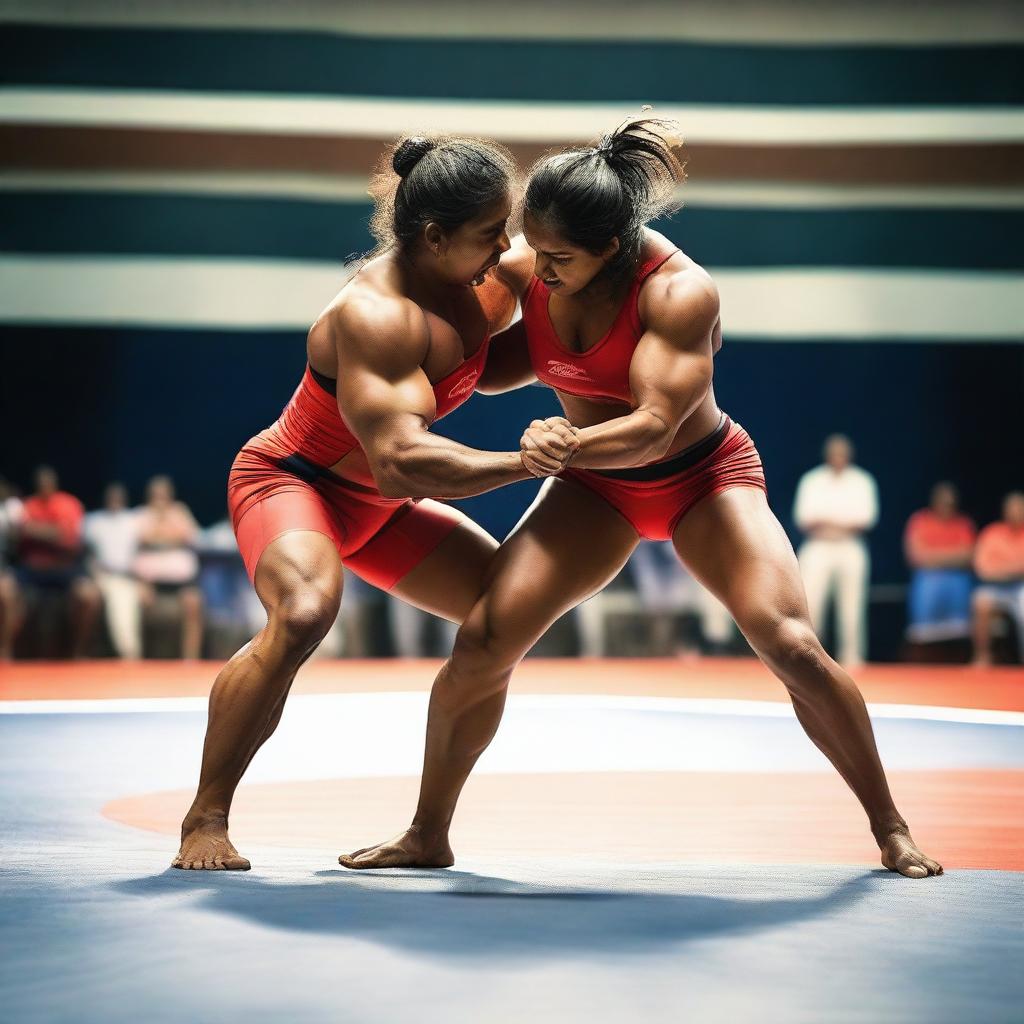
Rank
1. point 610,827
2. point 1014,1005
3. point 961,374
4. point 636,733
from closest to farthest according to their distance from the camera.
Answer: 1. point 1014,1005
2. point 610,827
3. point 636,733
4. point 961,374

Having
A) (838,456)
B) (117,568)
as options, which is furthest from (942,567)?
(117,568)

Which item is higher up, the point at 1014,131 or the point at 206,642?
the point at 1014,131

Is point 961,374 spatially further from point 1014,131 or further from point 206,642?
point 206,642

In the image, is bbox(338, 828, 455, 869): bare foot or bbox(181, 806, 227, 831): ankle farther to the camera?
bbox(338, 828, 455, 869): bare foot

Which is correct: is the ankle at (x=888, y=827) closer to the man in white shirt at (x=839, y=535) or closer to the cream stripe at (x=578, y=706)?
the cream stripe at (x=578, y=706)

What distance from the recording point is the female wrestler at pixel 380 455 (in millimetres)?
2902

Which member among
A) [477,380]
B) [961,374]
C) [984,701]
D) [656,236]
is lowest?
[984,701]

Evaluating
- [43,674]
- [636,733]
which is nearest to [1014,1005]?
[636,733]

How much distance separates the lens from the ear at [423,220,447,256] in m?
3.01

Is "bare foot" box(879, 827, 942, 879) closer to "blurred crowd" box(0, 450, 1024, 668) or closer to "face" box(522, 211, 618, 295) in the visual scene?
"face" box(522, 211, 618, 295)

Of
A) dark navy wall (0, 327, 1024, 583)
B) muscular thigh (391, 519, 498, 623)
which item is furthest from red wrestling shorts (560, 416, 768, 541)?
dark navy wall (0, 327, 1024, 583)

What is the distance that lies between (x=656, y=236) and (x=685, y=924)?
1.42 m

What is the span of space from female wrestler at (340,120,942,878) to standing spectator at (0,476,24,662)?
6333mm

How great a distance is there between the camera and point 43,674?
8.25m
